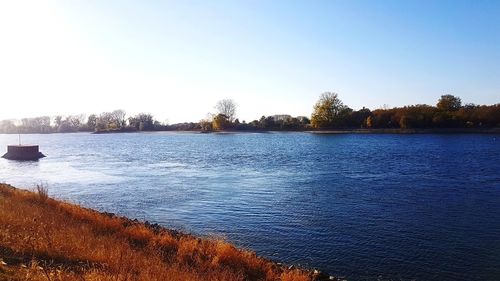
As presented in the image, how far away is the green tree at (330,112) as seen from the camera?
175m

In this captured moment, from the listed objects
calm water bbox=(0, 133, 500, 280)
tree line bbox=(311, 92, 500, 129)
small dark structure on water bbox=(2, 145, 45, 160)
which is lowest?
calm water bbox=(0, 133, 500, 280)

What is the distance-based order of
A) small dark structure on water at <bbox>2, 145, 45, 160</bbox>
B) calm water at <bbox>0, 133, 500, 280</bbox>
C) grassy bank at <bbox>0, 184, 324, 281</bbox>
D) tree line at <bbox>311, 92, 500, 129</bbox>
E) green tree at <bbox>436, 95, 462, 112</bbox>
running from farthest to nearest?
green tree at <bbox>436, 95, 462, 112</bbox> → tree line at <bbox>311, 92, 500, 129</bbox> → small dark structure on water at <bbox>2, 145, 45, 160</bbox> → calm water at <bbox>0, 133, 500, 280</bbox> → grassy bank at <bbox>0, 184, 324, 281</bbox>

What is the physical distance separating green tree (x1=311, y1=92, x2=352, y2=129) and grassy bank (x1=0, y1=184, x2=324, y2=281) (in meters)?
156

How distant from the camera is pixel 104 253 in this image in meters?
14.0

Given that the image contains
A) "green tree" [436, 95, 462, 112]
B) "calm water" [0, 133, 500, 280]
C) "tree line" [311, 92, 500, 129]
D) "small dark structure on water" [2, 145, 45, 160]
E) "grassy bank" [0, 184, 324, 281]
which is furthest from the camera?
"green tree" [436, 95, 462, 112]

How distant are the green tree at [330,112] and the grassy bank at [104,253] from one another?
15589 centimetres

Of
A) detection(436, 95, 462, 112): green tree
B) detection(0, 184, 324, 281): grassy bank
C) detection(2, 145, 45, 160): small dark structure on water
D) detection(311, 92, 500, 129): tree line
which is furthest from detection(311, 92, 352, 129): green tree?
detection(0, 184, 324, 281): grassy bank

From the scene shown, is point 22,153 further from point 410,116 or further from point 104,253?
point 410,116

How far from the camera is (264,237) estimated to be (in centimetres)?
2391

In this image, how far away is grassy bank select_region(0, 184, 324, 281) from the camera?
11.2m

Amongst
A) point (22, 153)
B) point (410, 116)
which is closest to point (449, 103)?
point (410, 116)

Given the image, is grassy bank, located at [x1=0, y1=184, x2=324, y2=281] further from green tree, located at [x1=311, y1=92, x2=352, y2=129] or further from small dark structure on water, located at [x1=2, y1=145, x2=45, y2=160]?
green tree, located at [x1=311, y1=92, x2=352, y2=129]

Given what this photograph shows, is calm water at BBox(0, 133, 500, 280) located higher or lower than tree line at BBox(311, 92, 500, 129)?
lower

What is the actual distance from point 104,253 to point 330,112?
166 m
